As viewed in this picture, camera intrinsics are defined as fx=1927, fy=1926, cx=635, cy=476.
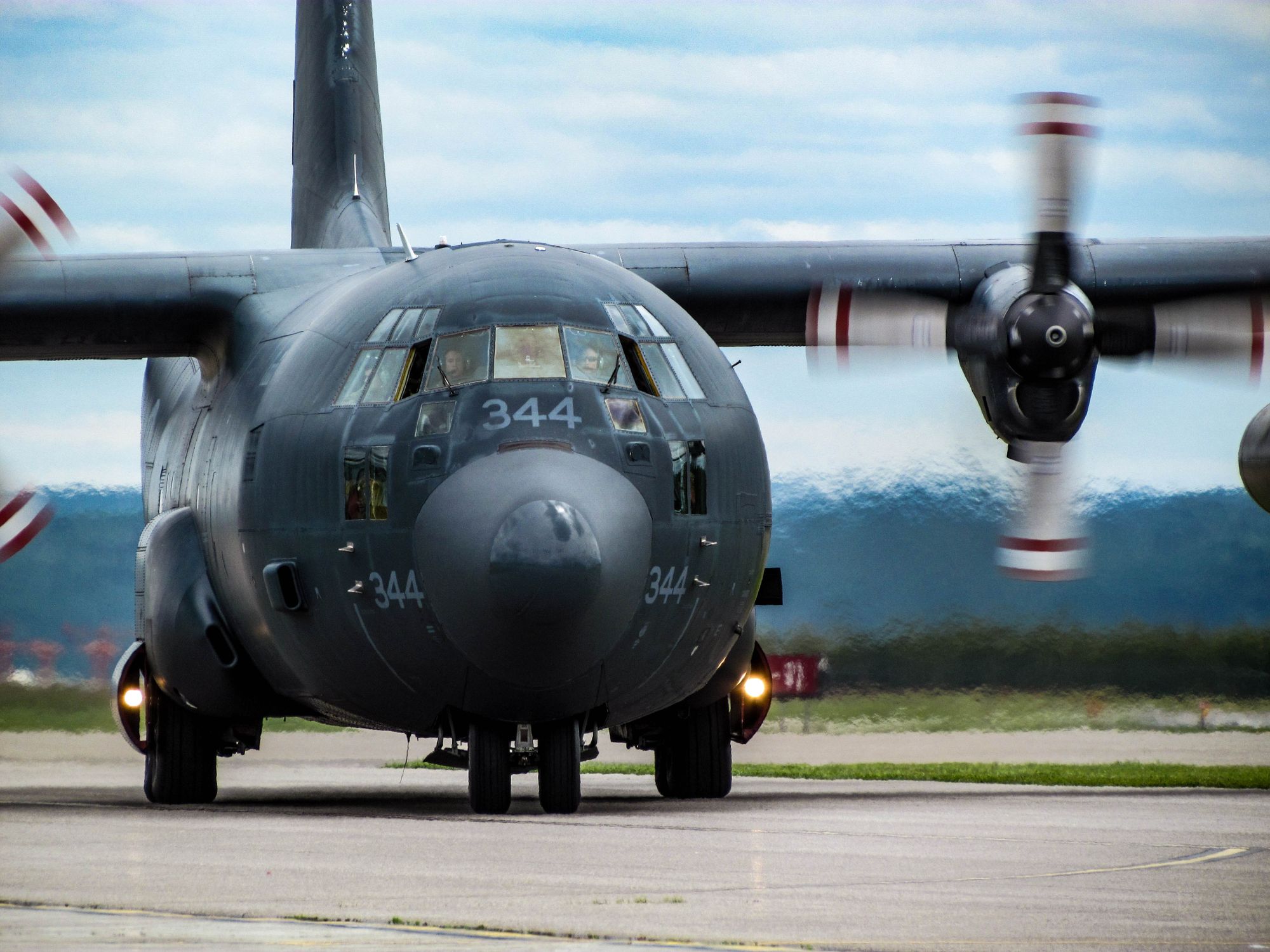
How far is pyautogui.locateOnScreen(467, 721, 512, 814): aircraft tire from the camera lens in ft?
37.5

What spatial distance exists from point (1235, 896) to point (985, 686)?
11.8 metres

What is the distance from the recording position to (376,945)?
6020 mm

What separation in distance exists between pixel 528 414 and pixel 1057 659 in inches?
389

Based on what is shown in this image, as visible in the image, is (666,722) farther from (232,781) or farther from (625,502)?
(232,781)

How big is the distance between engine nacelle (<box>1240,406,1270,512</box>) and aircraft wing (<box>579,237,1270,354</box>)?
146 cm

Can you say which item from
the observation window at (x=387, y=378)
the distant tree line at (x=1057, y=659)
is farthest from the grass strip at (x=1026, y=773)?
the observation window at (x=387, y=378)

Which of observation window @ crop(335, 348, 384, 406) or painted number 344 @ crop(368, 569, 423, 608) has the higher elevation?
observation window @ crop(335, 348, 384, 406)

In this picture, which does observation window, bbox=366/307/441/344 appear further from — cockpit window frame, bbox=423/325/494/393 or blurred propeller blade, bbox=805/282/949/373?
blurred propeller blade, bbox=805/282/949/373

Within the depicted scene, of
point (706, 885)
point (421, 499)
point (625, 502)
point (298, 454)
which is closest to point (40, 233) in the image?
point (298, 454)

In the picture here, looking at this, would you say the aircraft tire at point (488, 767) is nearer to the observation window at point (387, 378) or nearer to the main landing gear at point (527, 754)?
the main landing gear at point (527, 754)

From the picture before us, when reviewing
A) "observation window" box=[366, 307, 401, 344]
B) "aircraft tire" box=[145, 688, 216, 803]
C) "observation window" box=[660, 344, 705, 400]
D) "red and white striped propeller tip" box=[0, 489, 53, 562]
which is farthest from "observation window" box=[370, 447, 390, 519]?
"aircraft tire" box=[145, 688, 216, 803]

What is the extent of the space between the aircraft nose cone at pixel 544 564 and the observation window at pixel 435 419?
108 cm

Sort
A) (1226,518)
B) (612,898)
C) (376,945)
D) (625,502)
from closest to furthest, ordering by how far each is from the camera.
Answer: (376,945) → (612,898) → (625,502) → (1226,518)

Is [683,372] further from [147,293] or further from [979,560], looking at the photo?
[979,560]
